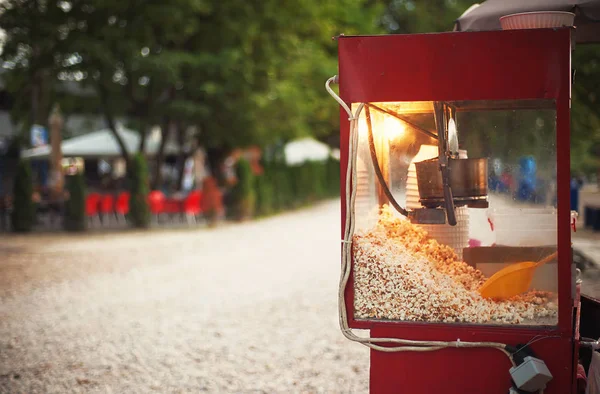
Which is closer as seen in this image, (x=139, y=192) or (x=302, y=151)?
(x=139, y=192)

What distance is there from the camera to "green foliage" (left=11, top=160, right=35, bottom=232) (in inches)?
787

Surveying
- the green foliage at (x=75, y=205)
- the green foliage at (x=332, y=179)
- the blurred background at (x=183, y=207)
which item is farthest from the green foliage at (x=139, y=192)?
the green foliage at (x=332, y=179)

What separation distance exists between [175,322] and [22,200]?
43.9ft

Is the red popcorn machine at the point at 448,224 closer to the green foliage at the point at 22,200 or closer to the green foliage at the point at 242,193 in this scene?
the green foliage at the point at 22,200

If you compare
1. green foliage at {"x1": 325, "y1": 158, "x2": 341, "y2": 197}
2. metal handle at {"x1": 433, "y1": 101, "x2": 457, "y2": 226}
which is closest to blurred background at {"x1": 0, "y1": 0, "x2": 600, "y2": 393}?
metal handle at {"x1": 433, "y1": 101, "x2": 457, "y2": 226}

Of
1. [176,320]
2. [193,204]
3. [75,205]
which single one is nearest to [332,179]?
[193,204]

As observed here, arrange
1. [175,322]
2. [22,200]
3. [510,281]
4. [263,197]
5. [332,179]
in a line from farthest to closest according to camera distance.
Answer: [332,179] < [263,197] < [22,200] < [175,322] < [510,281]

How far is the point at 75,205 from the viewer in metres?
20.2

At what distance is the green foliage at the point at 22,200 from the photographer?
20.0 m

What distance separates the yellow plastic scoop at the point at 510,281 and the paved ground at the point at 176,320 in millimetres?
2449

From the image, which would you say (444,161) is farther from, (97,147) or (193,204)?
(97,147)

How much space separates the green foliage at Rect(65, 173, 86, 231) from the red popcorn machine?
17822 mm

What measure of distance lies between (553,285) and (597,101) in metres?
7.03

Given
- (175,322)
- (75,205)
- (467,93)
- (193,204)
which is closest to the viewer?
(467,93)
